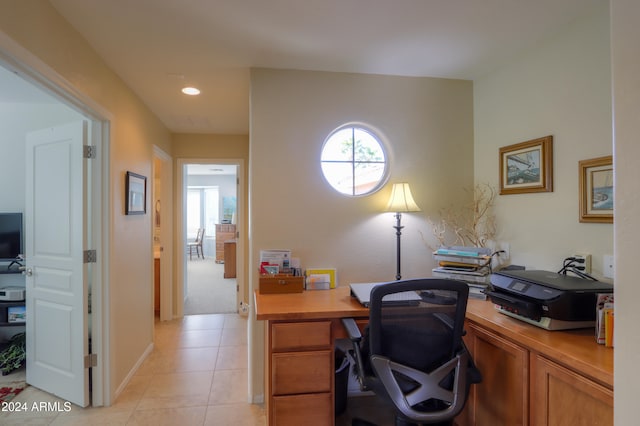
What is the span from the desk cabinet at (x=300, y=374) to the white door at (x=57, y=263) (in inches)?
57.8

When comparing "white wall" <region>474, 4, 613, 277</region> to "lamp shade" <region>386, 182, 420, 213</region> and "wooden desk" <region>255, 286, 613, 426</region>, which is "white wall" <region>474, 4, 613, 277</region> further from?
"lamp shade" <region>386, 182, 420, 213</region>

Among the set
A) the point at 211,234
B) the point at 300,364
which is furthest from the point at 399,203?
the point at 211,234

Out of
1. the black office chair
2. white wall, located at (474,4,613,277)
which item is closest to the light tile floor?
the black office chair

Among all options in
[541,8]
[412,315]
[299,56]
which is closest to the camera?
[412,315]

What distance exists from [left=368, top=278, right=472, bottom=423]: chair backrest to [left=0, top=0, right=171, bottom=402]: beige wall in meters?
1.94

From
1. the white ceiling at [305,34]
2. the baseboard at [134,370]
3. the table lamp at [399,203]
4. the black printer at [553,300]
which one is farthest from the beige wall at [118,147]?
the black printer at [553,300]

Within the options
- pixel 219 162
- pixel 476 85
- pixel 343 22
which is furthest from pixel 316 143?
pixel 219 162

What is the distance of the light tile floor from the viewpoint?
209 centimetres

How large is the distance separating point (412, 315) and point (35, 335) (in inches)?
109

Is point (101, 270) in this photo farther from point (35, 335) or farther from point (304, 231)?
point (304, 231)

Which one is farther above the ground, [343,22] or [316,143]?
[343,22]

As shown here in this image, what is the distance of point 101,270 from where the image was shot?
2195mm

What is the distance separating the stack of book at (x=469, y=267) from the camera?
2.02m

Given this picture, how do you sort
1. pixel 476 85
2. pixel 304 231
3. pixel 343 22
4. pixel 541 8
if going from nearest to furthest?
pixel 541 8
pixel 343 22
pixel 304 231
pixel 476 85
